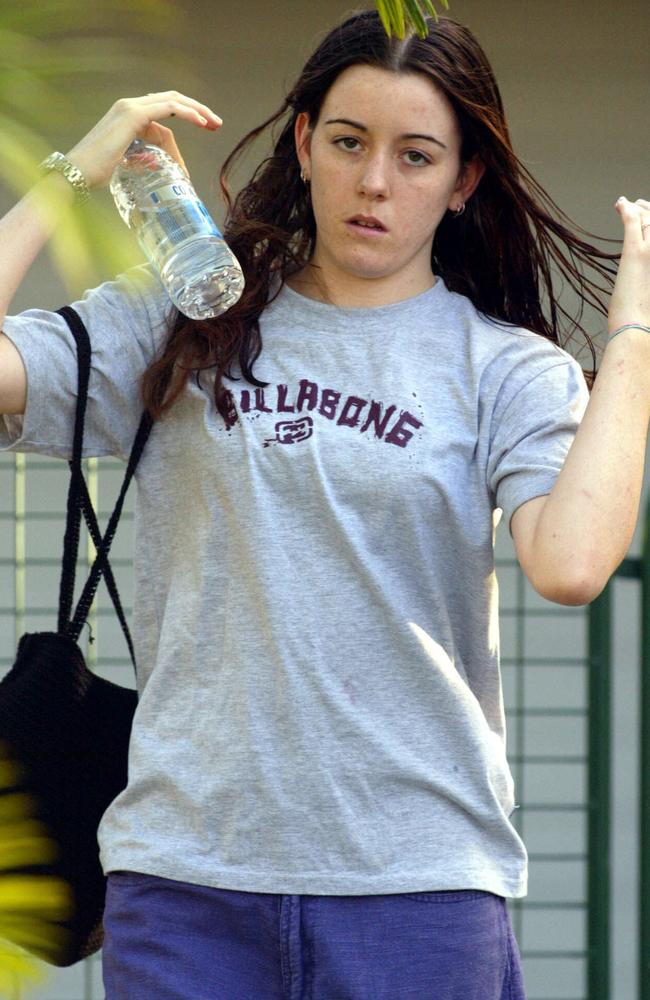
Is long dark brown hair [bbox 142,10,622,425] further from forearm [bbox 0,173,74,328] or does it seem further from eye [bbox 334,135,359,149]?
forearm [bbox 0,173,74,328]

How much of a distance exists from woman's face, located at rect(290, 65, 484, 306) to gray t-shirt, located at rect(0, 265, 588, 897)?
0.31 ft

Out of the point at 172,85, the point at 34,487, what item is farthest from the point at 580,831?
the point at 172,85

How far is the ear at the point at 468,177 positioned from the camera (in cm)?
194

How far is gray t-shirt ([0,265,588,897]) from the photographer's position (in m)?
1.72

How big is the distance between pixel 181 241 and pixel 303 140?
0.30m

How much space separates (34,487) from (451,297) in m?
2.56

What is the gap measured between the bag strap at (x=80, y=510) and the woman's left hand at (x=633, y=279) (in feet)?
1.76

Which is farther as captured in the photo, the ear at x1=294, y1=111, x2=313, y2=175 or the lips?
the ear at x1=294, y1=111, x2=313, y2=175

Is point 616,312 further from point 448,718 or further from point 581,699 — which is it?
point 581,699

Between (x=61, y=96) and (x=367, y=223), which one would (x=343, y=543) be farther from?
(x=61, y=96)

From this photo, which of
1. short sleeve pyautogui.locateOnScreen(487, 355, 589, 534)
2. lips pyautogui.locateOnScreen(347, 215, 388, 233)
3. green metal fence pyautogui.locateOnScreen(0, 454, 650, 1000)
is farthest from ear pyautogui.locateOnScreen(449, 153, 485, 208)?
green metal fence pyautogui.locateOnScreen(0, 454, 650, 1000)

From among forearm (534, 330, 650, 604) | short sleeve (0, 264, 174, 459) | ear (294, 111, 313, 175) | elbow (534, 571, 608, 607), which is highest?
ear (294, 111, 313, 175)

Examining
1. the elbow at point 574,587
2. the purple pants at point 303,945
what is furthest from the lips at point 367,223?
the purple pants at point 303,945

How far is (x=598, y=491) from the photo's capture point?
166cm
